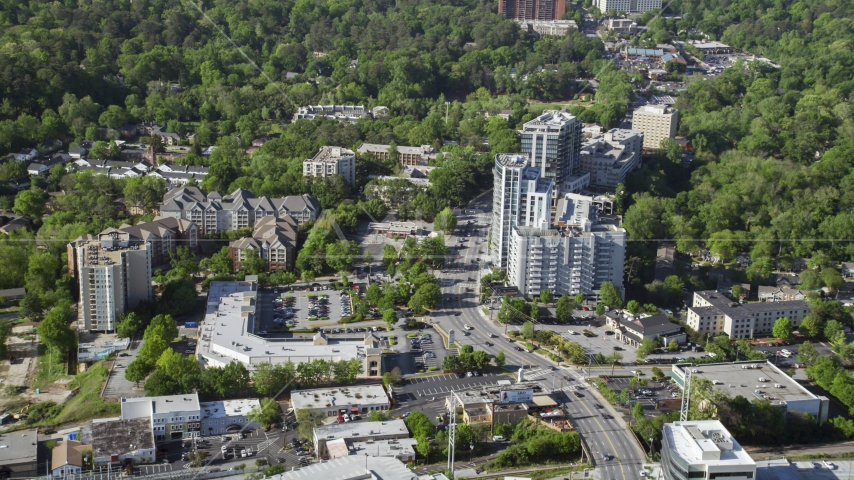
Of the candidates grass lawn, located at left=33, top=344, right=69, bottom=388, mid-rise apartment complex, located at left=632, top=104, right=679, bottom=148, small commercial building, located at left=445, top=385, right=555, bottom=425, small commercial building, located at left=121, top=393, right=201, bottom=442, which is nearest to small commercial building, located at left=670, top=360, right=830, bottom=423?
small commercial building, located at left=445, top=385, right=555, bottom=425

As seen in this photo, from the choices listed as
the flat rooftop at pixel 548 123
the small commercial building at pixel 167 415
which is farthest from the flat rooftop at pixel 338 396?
the flat rooftop at pixel 548 123

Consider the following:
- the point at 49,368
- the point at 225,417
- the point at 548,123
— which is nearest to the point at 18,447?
the point at 225,417

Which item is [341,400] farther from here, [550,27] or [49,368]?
[550,27]

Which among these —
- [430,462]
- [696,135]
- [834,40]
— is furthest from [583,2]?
[430,462]

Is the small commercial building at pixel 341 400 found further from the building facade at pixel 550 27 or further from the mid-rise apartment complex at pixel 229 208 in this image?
the building facade at pixel 550 27

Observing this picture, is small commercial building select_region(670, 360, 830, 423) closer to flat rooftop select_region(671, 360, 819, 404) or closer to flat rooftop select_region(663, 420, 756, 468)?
flat rooftop select_region(671, 360, 819, 404)
